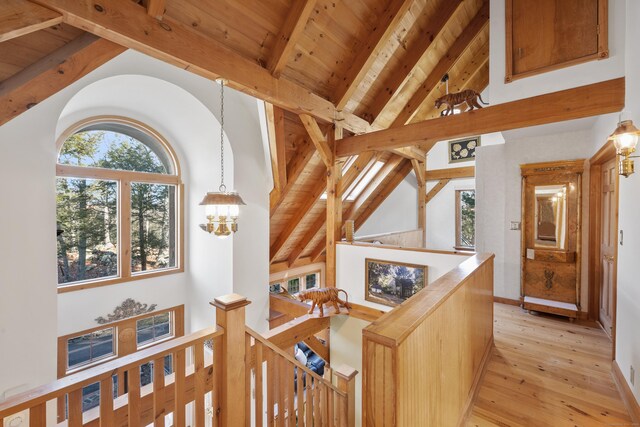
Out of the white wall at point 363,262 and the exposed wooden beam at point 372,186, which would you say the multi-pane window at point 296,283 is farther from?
the white wall at point 363,262

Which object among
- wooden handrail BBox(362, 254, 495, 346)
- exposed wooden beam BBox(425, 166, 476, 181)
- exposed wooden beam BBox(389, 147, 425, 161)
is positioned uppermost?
exposed wooden beam BBox(389, 147, 425, 161)

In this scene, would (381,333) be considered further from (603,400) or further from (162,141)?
(162,141)

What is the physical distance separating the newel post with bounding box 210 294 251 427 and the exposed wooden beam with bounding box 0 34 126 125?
6.60ft

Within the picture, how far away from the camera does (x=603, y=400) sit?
7.06 feet

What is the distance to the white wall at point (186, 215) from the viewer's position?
2.65 meters

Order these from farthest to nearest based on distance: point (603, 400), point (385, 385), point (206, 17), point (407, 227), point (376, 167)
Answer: point (407, 227), point (376, 167), point (206, 17), point (603, 400), point (385, 385)

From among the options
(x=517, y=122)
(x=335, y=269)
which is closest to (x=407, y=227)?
(x=335, y=269)

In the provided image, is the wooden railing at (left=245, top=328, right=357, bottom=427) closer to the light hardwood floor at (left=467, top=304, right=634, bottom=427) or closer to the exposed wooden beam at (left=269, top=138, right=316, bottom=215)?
the light hardwood floor at (left=467, top=304, right=634, bottom=427)

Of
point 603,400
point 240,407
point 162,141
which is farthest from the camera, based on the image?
point 162,141

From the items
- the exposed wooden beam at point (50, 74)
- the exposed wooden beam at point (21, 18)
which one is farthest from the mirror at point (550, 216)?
the exposed wooden beam at point (21, 18)

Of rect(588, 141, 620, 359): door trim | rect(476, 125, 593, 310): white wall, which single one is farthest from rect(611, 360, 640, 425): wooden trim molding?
rect(476, 125, 593, 310): white wall

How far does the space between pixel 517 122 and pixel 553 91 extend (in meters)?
0.48

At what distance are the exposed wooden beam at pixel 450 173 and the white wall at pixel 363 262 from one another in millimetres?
3622

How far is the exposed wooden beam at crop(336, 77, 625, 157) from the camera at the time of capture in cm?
270
